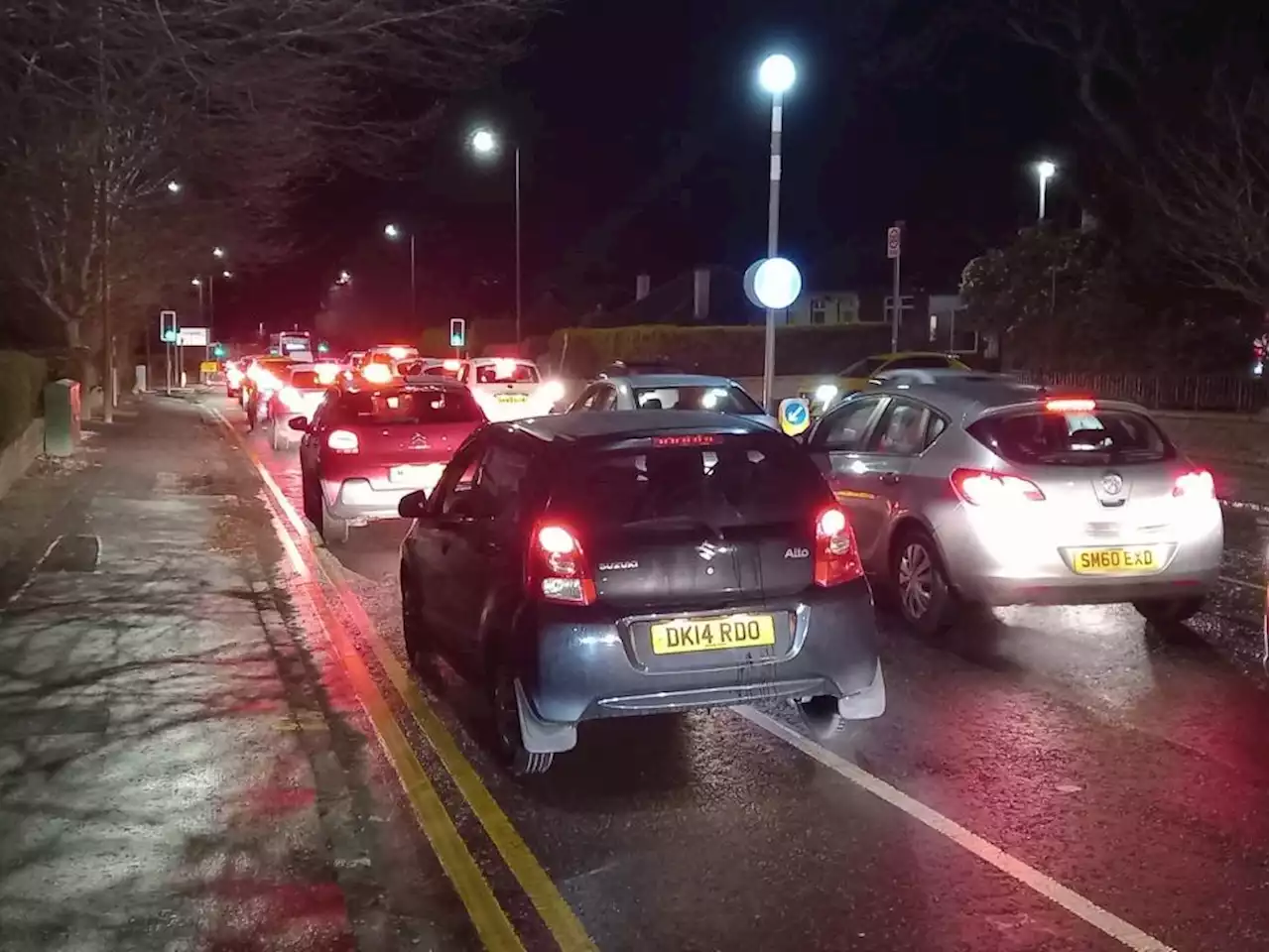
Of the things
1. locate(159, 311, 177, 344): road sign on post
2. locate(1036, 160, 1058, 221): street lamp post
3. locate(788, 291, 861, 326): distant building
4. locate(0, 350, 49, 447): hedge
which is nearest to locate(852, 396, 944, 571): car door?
locate(0, 350, 49, 447): hedge

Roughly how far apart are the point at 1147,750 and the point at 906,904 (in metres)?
2.29

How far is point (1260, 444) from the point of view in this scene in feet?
71.5

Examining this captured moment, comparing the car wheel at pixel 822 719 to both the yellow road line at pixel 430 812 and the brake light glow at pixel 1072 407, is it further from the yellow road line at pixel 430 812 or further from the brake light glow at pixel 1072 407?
the brake light glow at pixel 1072 407

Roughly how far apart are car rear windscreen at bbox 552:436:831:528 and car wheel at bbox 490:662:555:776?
0.84 m

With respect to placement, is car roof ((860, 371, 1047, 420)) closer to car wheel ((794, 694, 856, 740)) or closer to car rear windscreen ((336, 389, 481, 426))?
car wheel ((794, 694, 856, 740))

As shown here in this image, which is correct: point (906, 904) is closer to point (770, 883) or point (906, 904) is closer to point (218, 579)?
point (770, 883)

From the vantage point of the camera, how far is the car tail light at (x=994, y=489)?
8688mm

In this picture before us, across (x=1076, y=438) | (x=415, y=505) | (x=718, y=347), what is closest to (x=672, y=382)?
(x=1076, y=438)

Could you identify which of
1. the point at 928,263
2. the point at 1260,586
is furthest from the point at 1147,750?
the point at 928,263

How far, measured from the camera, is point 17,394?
20.2m

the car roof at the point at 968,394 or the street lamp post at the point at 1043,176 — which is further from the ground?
the street lamp post at the point at 1043,176

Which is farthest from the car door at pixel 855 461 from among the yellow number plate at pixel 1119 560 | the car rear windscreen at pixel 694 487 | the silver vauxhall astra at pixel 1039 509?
the car rear windscreen at pixel 694 487

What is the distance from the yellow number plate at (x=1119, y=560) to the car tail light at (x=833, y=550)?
2.45 metres

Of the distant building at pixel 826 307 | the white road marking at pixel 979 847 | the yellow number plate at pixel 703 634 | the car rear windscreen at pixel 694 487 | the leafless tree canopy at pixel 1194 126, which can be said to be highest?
the leafless tree canopy at pixel 1194 126
